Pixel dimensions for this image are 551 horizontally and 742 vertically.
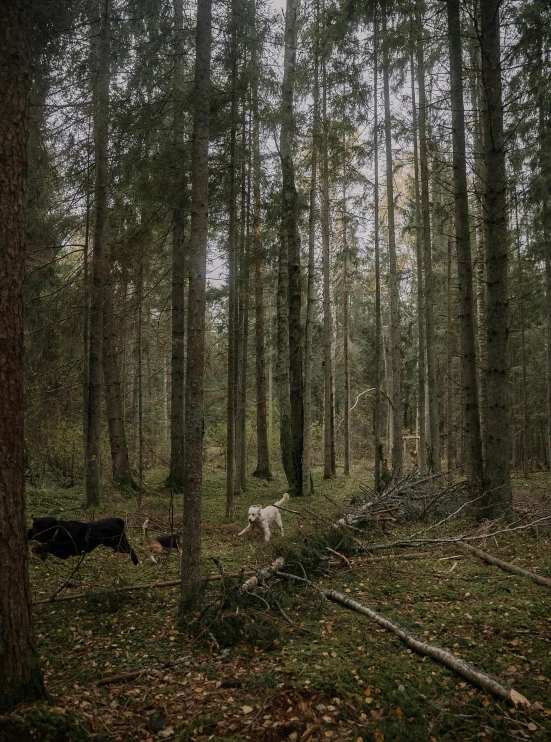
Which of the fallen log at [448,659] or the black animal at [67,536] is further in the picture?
the black animal at [67,536]

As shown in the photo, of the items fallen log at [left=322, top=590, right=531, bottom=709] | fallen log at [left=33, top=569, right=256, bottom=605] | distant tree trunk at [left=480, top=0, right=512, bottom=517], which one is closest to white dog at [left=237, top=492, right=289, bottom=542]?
fallen log at [left=33, top=569, right=256, bottom=605]

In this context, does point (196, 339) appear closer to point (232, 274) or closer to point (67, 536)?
point (67, 536)

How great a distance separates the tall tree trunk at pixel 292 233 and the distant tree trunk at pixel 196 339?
7.34 meters

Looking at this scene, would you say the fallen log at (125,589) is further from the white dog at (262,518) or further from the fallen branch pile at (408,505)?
the fallen branch pile at (408,505)

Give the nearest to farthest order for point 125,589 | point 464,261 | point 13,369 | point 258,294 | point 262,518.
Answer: point 13,369 → point 125,589 → point 262,518 → point 464,261 → point 258,294

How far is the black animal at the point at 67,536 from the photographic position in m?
6.16

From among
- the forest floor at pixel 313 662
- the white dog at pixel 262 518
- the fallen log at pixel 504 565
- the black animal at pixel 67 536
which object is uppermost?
the black animal at pixel 67 536

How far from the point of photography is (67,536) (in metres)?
6.32

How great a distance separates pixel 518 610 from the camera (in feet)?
16.3

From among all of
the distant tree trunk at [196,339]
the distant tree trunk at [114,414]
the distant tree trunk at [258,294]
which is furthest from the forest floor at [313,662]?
the distant tree trunk at [258,294]

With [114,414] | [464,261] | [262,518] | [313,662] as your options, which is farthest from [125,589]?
[464,261]

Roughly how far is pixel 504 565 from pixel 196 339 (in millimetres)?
4897

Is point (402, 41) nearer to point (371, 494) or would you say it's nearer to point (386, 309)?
point (371, 494)

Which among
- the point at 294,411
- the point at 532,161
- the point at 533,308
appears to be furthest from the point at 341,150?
the point at 533,308
